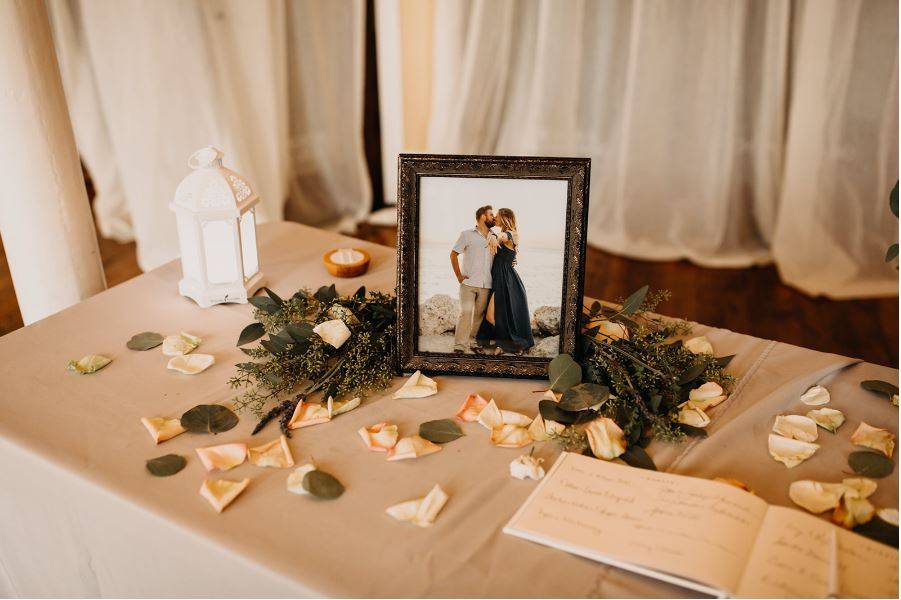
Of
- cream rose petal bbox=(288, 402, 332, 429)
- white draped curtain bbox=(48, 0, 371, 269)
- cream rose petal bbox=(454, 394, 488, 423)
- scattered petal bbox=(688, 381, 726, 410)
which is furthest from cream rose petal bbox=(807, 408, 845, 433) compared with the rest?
white draped curtain bbox=(48, 0, 371, 269)

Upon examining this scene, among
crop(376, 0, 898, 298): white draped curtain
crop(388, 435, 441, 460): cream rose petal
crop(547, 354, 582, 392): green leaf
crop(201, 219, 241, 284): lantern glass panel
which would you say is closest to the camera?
crop(388, 435, 441, 460): cream rose petal

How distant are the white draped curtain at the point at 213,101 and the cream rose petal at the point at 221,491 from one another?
2476mm

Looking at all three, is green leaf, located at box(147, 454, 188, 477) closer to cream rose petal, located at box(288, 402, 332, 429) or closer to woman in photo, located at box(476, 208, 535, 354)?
cream rose petal, located at box(288, 402, 332, 429)

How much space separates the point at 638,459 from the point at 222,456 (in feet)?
1.86

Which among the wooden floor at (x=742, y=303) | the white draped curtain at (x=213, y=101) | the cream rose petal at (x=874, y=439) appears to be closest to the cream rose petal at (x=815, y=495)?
the cream rose petal at (x=874, y=439)

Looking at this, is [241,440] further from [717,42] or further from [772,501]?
[717,42]

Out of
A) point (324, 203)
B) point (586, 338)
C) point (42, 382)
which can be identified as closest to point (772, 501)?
point (586, 338)

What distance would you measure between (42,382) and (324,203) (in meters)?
2.69

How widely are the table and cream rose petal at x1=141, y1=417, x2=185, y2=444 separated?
0.4 inches

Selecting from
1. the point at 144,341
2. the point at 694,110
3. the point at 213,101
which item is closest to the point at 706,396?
the point at 144,341

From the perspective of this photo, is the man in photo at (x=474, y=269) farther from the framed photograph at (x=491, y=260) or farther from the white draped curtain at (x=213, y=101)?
the white draped curtain at (x=213, y=101)

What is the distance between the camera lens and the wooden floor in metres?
2.70

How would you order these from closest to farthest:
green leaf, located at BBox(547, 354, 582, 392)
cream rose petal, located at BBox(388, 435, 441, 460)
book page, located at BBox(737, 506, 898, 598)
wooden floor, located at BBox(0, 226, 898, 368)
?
book page, located at BBox(737, 506, 898, 598) < cream rose petal, located at BBox(388, 435, 441, 460) < green leaf, located at BBox(547, 354, 582, 392) < wooden floor, located at BBox(0, 226, 898, 368)

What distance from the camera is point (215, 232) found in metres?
1.42
